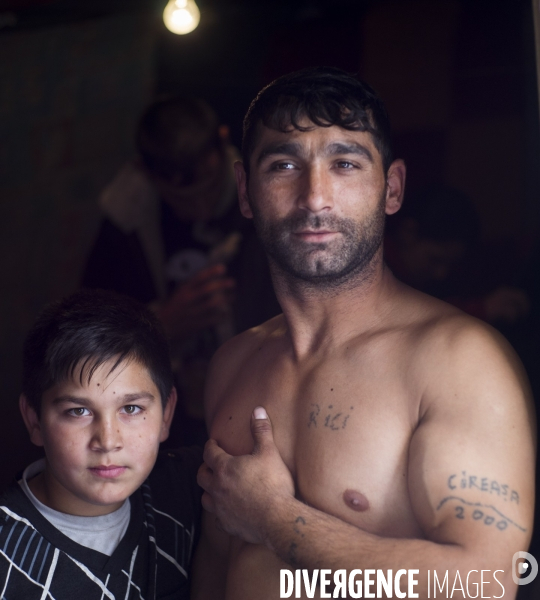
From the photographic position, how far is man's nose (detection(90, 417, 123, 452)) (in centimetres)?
130

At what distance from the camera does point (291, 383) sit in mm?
1375

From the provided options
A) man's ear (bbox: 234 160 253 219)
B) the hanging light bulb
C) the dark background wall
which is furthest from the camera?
the dark background wall

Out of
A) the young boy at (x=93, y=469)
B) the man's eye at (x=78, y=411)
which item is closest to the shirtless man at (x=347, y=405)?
the young boy at (x=93, y=469)

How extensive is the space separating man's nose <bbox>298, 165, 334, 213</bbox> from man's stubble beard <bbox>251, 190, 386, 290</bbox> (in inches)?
0.7

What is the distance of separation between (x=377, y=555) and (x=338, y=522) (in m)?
0.09

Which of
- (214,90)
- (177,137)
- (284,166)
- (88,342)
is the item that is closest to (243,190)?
(284,166)

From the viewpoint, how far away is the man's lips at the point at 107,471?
131 centimetres

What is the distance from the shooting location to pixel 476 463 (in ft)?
3.58

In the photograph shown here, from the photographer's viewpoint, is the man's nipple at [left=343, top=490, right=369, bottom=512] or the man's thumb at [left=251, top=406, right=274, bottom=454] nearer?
the man's nipple at [left=343, top=490, right=369, bottom=512]

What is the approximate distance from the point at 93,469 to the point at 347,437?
1.62 feet

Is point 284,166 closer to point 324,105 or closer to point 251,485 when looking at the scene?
point 324,105

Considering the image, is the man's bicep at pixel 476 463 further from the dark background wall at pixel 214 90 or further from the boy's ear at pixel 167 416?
the dark background wall at pixel 214 90

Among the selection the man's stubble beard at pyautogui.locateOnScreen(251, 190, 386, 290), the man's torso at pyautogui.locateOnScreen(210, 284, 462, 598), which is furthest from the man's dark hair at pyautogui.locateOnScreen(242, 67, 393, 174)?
the man's torso at pyautogui.locateOnScreen(210, 284, 462, 598)

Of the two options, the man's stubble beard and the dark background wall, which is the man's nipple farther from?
the dark background wall
